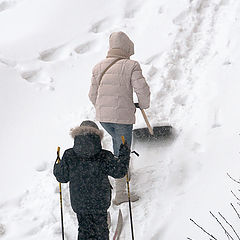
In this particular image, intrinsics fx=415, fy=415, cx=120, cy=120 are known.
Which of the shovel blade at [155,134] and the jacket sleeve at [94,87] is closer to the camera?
the jacket sleeve at [94,87]

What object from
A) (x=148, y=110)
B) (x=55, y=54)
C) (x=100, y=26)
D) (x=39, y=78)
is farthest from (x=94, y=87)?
(x=100, y=26)

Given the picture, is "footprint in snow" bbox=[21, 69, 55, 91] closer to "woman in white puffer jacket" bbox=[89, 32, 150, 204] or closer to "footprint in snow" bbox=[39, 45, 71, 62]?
"footprint in snow" bbox=[39, 45, 71, 62]

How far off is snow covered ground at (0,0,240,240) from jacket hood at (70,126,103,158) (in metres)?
1.26

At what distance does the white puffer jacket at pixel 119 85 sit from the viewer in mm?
4422

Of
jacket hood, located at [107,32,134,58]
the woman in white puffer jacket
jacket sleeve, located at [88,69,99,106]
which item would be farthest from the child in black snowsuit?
jacket hood, located at [107,32,134,58]

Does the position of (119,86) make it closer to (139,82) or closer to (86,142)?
(139,82)

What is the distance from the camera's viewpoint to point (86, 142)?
3754mm

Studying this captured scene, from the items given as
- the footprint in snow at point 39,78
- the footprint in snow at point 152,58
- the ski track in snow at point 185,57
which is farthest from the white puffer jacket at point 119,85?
the footprint in snow at point 152,58

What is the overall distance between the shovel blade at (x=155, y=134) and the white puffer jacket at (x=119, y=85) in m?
1.44

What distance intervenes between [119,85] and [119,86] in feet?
0.04

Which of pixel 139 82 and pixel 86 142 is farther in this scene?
pixel 139 82

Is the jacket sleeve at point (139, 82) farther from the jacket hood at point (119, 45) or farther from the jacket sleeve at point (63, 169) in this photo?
the jacket sleeve at point (63, 169)

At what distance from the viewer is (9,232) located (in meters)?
4.68

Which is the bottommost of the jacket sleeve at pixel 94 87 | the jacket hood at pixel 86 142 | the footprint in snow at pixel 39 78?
the footprint in snow at pixel 39 78
